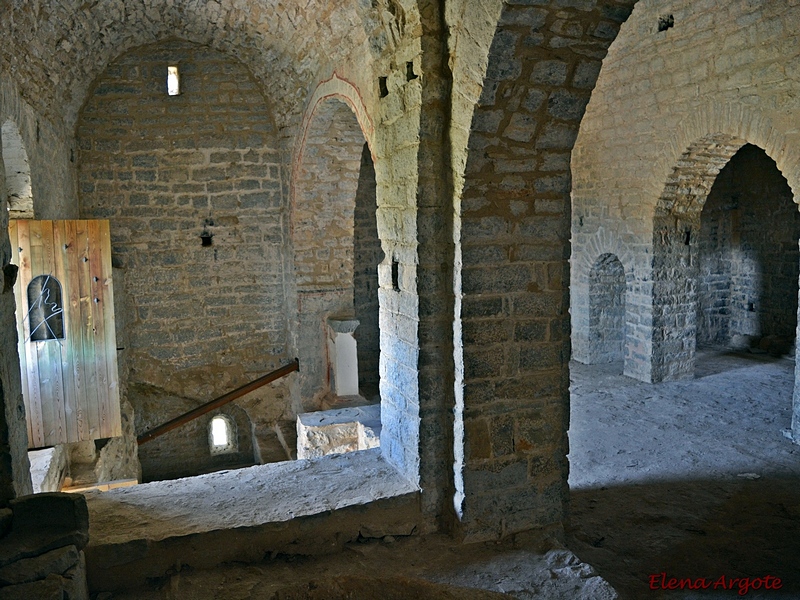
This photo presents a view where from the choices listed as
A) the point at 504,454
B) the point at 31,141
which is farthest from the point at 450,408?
the point at 31,141

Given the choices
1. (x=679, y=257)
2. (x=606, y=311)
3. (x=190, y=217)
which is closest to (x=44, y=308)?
(x=190, y=217)

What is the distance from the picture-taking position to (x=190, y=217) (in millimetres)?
7520

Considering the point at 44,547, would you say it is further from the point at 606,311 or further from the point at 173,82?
the point at 606,311

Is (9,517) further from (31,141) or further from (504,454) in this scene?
(31,141)

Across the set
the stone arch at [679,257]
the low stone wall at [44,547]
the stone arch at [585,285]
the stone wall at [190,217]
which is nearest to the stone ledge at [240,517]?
the low stone wall at [44,547]

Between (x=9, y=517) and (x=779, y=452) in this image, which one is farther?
(x=779, y=452)

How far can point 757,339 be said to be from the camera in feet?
30.0

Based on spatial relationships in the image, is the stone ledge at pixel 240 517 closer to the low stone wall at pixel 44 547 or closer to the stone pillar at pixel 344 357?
the low stone wall at pixel 44 547

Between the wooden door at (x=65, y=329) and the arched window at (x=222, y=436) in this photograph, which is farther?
the arched window at (x=222, y=436)

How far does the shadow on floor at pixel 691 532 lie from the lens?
138 inches

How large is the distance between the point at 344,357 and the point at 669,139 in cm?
419

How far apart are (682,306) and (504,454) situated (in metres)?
4.70

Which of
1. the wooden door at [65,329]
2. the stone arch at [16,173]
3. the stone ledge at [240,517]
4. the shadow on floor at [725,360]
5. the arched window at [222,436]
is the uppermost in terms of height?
the stone arch at [16,173]

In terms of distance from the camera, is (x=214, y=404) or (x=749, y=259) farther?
(x=749, y=259)
